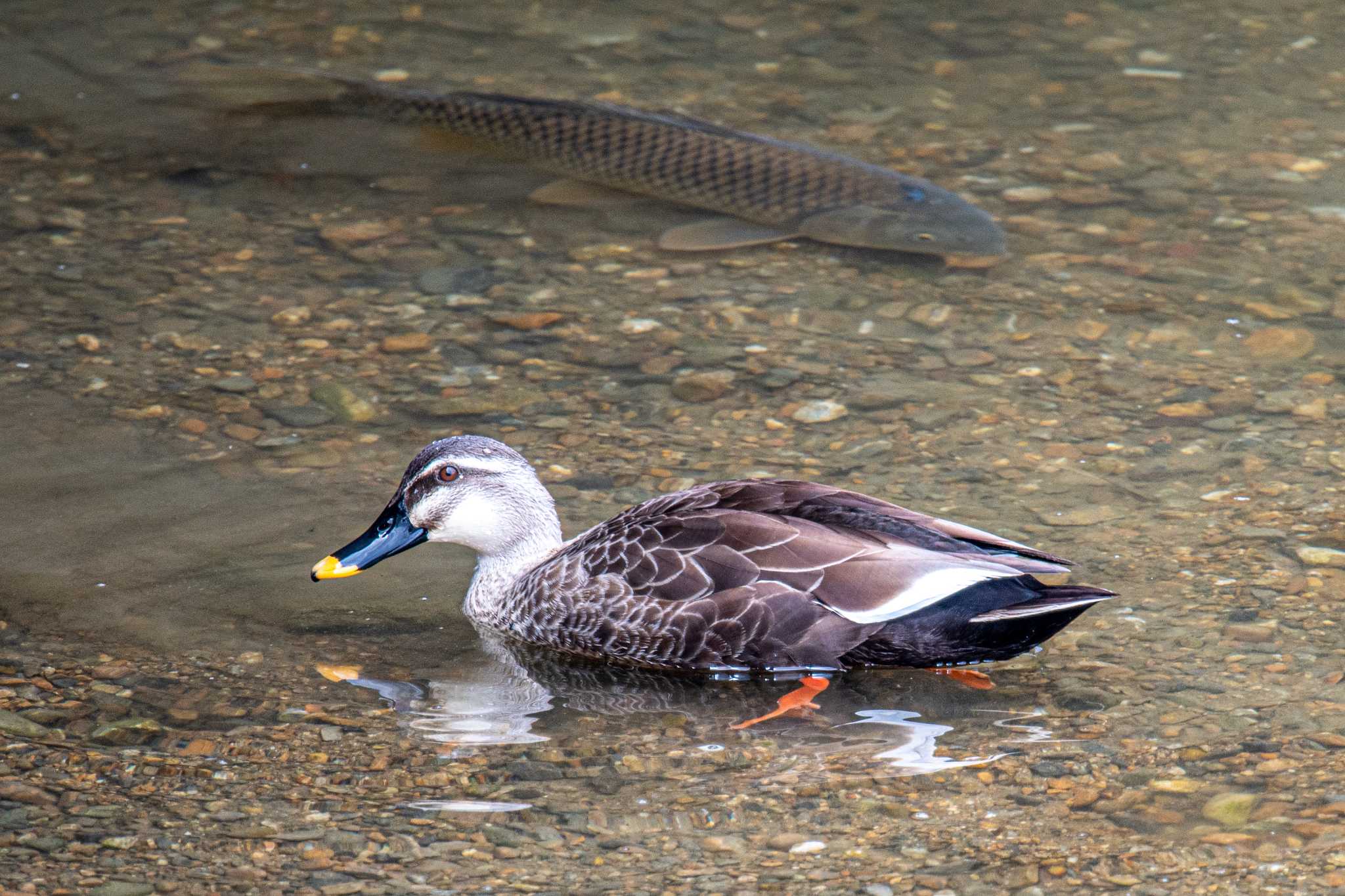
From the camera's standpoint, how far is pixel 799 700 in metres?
5.25

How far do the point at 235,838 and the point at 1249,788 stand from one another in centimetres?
285

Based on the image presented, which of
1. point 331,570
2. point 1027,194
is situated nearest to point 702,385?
point 331,570

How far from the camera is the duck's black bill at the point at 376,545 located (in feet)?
18.6

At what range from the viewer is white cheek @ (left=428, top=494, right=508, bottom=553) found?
5.87 metres

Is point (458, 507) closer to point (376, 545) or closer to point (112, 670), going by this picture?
point (376, 545)

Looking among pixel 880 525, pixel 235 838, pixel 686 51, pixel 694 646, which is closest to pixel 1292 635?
pixel 880 525

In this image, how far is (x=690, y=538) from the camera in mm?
5422

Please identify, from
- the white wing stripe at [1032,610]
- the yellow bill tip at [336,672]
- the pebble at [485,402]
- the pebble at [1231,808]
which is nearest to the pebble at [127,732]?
the yellow bill tip at [336,672]

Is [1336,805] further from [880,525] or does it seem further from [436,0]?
[436,0]

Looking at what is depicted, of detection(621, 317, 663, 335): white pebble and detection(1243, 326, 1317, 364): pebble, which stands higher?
detection(1243, 326, 1317, 364): pebble

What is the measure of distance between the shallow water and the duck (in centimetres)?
15

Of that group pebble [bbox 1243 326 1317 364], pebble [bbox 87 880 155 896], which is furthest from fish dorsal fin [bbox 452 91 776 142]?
pebble [bbox 87 880 155 896]

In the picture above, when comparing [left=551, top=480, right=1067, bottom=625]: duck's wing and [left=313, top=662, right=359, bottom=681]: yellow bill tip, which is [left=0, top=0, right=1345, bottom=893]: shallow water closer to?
[left=313, top=662, right=359, bottom=681]: yellow bill tip

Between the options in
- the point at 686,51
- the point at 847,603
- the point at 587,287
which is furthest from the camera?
the point at 686,51
